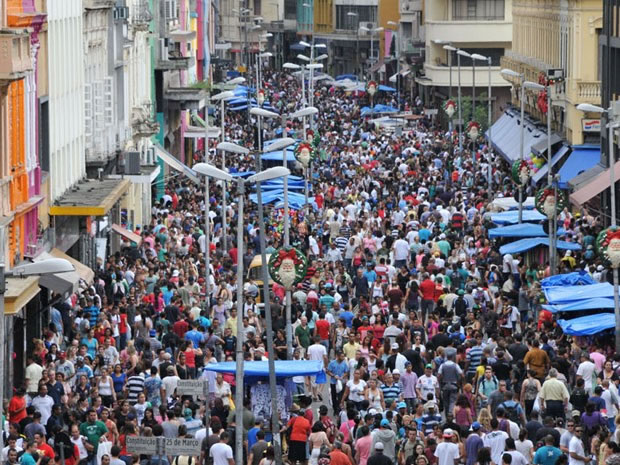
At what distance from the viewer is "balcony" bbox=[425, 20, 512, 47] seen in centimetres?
10838

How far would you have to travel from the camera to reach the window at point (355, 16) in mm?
167125

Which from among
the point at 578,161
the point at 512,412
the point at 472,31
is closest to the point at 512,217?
the point at 578,161

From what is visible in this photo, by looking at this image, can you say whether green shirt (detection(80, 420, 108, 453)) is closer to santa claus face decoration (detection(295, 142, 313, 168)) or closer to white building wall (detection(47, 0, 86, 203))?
white building wall (detection(47, 0, 86, 203))

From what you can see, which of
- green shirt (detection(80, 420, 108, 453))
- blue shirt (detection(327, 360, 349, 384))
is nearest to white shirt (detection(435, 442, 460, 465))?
green shirt (detection(80, 420, 108, 453))

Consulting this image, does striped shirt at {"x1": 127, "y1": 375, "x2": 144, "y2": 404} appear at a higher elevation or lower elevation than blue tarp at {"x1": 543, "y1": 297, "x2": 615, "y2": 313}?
lower

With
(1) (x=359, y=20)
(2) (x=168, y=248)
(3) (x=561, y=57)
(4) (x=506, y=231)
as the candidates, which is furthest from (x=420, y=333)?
(1) (x=359, y=20)

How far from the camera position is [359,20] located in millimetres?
168250

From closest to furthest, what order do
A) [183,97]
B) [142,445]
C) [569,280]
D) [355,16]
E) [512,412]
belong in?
[142,445] < [512,412] < [569,280] < [183,97] < [355,16]

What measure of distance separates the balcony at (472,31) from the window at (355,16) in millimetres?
55898

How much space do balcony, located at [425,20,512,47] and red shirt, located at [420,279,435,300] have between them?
226ft

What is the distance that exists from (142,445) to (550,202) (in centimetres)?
2177

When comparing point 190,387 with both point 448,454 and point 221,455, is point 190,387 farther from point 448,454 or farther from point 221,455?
point 448,454

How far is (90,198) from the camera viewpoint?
145 feet

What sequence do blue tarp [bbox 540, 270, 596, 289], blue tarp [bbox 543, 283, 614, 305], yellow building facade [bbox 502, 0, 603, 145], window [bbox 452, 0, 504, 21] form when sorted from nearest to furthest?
1. blue tarp [bbox 543, 283, 614, 305]
2. blue tarp [bbox 540, 270, 596, 289]
3. yellow building facade [bbox 502, 0, 603, 145]
4. window [bbox 452, 0, 504, 21]
